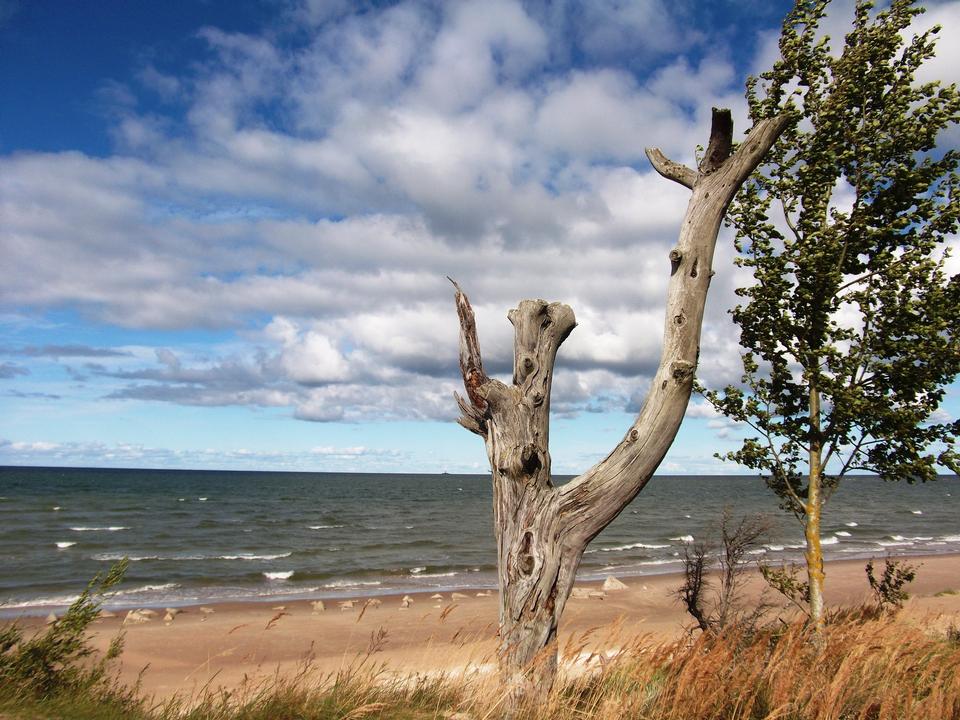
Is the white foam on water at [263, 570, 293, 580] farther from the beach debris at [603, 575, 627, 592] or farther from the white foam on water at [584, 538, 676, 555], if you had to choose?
the white foam on water at [584, 538, 676, 555]

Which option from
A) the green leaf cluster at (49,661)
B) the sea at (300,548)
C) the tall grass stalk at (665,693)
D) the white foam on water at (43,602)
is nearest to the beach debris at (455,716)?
the tall grass stalk at (665,693)

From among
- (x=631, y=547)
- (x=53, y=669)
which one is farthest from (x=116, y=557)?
(x=53, y=669)

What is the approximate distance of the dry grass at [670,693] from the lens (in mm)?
4973

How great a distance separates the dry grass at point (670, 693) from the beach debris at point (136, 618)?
12.6 m

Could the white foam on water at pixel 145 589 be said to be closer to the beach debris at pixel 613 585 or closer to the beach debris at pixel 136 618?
the beach debris at pixel 136 618

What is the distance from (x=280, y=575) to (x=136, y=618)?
27.8 feet

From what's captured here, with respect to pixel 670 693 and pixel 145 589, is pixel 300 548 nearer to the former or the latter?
pixel 145 589

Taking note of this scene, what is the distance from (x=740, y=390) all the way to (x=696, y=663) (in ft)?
13.5

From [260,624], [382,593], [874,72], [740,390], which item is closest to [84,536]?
[382,593]

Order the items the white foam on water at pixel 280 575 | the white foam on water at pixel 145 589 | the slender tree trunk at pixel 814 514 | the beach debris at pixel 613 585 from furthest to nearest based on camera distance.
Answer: the white foam on water at pixel 280 575 → the beach debris at pixel 613 585 → the white foam on water at pixel 145 589 → the slender tree trunk at pixel 814 514

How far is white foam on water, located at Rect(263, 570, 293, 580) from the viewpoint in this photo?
25438 mm

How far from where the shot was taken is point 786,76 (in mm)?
8250

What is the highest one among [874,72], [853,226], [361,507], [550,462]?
[874,72]

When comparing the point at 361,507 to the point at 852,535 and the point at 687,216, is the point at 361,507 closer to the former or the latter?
the point at 852,535
